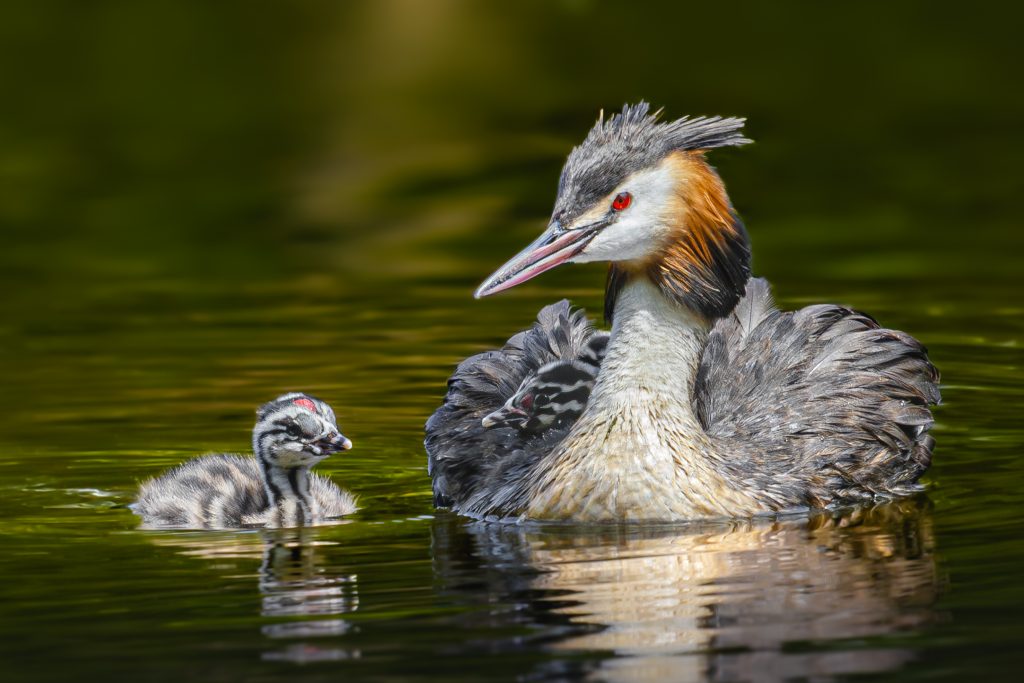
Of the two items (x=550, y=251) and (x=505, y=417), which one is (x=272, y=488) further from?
(x=550, y=251)

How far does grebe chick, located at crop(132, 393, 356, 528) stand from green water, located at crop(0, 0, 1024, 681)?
0.64 feet

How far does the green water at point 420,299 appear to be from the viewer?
25.8 ft

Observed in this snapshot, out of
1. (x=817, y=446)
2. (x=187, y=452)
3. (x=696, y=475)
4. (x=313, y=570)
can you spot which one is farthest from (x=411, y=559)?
(x=187, y=452)

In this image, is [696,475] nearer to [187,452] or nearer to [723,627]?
[723,627]

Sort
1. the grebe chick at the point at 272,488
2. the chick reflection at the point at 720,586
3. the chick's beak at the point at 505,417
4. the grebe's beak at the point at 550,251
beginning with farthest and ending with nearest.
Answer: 1. the chick's beak at the point at 505,417
2. the grebe chick at the point at 272,488
3. the grebe's beak at the point at 550,251
4. the chick reflection at the point at 720,586

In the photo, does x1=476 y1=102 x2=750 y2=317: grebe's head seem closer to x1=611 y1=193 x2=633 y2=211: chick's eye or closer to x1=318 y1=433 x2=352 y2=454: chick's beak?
x1=611 y1=193 x2=633 y2=211: chick's eye

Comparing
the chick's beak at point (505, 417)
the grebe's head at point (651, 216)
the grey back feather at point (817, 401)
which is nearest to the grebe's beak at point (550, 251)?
the grebe's head at point (651, 216)

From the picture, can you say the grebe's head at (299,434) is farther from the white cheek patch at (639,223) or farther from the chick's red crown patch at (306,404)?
the white cheek patch at (639,223)

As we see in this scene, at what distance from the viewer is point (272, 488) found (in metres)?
10.4

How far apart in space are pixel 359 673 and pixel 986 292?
10164mm

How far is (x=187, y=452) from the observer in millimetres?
11945

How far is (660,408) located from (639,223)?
833 millimetres

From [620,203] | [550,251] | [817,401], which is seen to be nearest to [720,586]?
[550,251]

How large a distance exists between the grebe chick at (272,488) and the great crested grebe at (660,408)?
0.66 m
